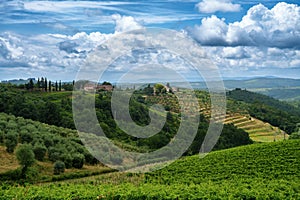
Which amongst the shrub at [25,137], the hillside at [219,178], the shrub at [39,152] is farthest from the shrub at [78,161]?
the shrub at [25,137]

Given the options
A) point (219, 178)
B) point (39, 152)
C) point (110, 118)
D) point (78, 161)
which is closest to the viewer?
point (219, 178)

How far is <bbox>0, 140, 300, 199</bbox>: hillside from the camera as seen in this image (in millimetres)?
18531

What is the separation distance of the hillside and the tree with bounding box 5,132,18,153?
894 cm

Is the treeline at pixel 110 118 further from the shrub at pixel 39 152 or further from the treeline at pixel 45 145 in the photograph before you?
the shrub at pixel 39 152

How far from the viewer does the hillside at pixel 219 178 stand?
18.5 meters

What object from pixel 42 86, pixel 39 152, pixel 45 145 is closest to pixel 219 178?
pixel 39 152

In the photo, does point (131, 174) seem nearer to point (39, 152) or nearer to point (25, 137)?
point (39, 152)

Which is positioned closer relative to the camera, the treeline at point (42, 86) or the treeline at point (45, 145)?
the treeline at point (45, 145)

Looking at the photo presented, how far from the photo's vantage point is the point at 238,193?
18.7 m

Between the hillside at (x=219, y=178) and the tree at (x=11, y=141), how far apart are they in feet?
29.3

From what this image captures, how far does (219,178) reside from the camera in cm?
2938

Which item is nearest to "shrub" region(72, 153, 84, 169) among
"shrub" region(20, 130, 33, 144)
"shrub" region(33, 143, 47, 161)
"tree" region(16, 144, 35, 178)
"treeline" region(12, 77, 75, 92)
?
"shrub" region(33, 143, 47, 161)

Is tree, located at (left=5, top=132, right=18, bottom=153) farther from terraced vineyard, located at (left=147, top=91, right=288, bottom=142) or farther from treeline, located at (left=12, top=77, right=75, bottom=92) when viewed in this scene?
treeline, located at (left=12, top=77, right=75, bottom=92)

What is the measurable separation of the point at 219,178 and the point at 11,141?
774 inches
